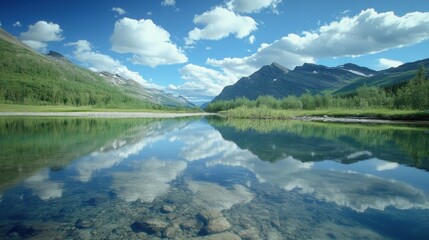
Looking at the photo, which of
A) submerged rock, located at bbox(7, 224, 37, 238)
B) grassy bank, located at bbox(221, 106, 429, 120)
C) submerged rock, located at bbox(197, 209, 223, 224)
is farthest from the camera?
grassy bank, located at bbox(221, 106, 429, 120)

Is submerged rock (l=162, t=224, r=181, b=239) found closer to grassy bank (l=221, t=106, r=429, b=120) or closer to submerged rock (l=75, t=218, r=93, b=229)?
submerged rock (l=75, t=218, r=93, b=229)

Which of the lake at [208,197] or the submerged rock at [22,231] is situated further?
the lake at [208,197]

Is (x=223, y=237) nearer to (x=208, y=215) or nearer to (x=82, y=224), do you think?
(x=208, y=215)

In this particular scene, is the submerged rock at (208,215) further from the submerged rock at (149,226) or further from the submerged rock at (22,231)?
the submerged rock at (22,231)

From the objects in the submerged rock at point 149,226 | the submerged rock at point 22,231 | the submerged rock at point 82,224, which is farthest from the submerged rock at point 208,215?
the submerged rock at point 22,231

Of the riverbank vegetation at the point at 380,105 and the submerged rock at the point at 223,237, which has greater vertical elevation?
the riverbank vegetation at the point at 380,105

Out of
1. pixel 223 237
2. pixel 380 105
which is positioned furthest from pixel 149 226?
pixel 380 105

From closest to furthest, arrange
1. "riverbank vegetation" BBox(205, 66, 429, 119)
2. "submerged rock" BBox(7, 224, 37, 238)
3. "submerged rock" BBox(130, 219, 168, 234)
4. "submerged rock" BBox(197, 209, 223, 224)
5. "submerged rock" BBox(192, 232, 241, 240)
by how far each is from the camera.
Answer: "submerged rock" BBox(7, 224, 37, 238)
"submerged rock" BBox(192, 232, 241, 240)
"submerged rock" BBox(130, 219, 168, 234)
"submerged rock" BBox(197, 209, 223, 224)
"riverbank vegetation" BBox(205, 66, 429, 119)

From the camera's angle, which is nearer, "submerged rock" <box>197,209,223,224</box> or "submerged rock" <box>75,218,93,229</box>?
"submerged rock" <box>75,218,93,229</box>

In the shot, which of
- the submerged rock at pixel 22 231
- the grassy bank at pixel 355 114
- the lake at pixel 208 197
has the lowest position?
the lake at pixel 208 197

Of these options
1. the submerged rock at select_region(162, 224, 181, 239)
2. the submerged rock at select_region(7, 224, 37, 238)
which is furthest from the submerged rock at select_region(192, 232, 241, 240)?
the submerged rock at select_region(7, 224, 37, 238)

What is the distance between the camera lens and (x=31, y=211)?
452 inches

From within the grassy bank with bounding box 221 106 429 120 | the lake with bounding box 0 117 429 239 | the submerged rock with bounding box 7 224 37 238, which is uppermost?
the grassy bank with bounding box 221 106 429 120

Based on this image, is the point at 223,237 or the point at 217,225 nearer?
the point at 223,237
